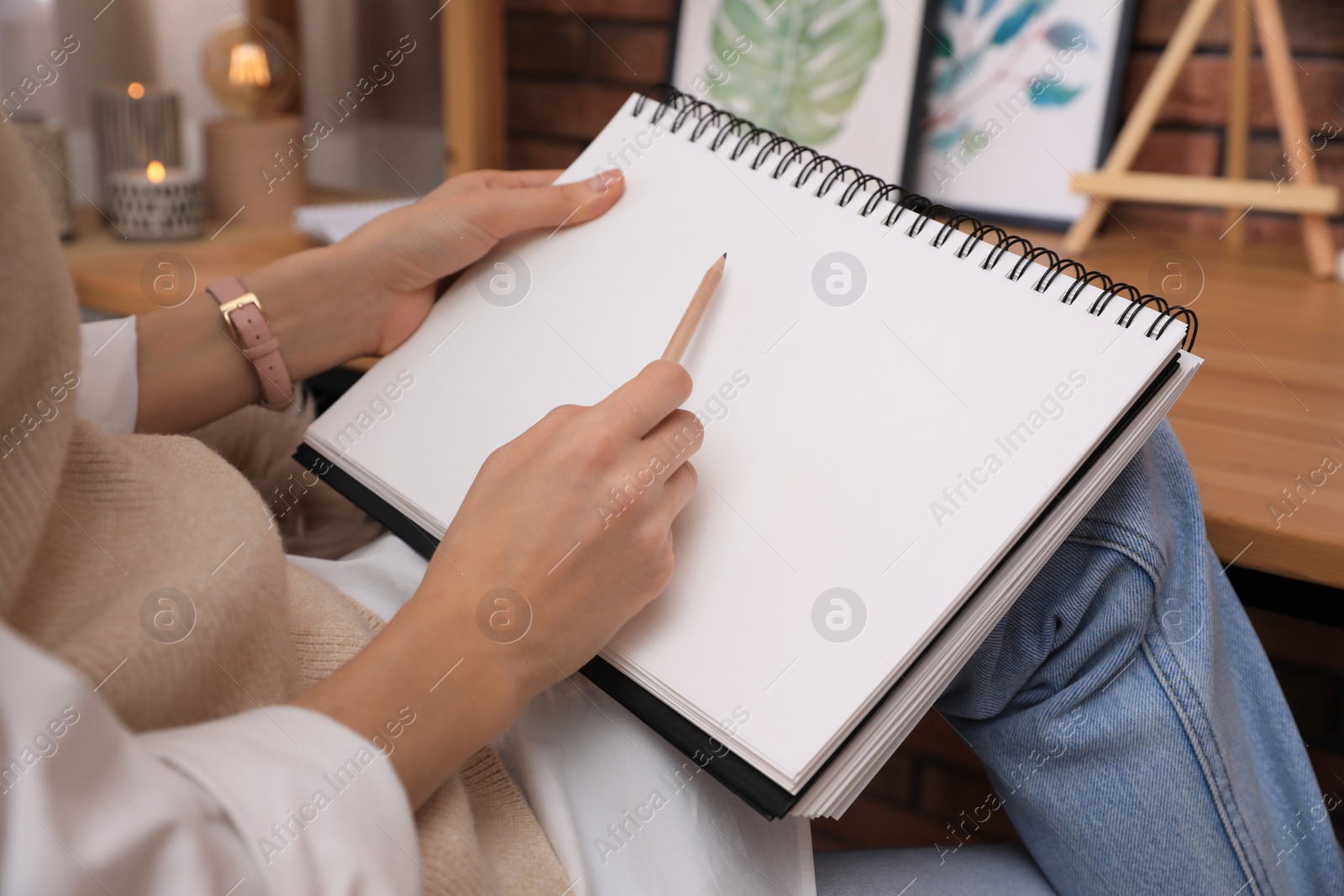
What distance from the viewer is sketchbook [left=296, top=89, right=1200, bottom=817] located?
426mm

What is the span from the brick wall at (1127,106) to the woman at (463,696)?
422mm

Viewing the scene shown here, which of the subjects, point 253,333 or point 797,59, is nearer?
point 253,333

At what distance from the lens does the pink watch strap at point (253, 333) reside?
0.70 meters

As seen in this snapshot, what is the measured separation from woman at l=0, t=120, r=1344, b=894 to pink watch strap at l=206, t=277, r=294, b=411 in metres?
0.21

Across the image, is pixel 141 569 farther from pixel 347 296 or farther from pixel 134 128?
pixel 134 128


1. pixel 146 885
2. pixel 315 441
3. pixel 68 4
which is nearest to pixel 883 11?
pixel 315 441

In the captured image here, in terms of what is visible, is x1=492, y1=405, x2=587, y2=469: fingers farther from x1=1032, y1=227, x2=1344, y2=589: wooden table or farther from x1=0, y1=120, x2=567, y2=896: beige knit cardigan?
x1=1032, y1=227, x2=1344, y2=589: wooden table

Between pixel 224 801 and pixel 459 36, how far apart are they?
3.99 ft

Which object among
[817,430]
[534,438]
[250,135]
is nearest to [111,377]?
[534,438]

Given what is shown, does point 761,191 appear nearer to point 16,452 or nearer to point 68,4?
point 16,452

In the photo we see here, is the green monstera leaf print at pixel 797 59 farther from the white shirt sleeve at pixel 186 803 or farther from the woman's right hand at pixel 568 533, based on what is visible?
the white shirt sleeve at pixel 186 803

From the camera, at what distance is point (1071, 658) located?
498 mm

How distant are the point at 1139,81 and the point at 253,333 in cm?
98

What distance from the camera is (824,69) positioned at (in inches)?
46.1
